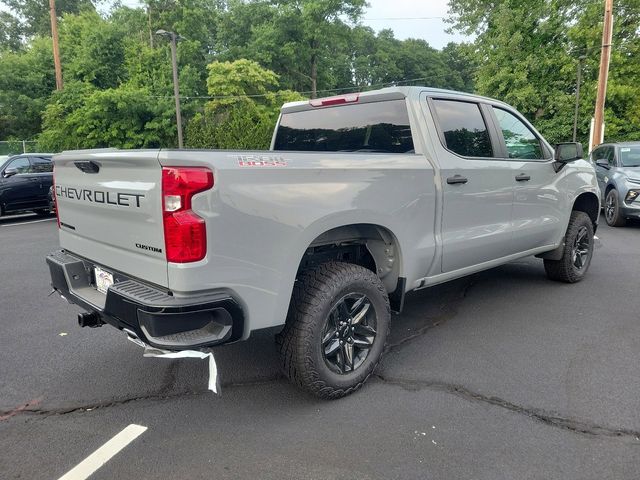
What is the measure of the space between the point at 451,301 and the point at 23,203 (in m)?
11.2

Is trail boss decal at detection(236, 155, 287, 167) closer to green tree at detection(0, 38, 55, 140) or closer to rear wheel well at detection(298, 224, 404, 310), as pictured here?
rear wheel well at detection(298, 224, 404, 310)

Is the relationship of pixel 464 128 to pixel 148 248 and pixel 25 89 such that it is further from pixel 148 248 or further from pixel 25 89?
pixel 25 89

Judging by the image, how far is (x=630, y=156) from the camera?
9.95 meters

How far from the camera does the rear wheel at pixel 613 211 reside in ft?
30.8

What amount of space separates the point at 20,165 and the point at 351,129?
1116 cm

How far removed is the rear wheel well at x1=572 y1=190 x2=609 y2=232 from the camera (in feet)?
18.1

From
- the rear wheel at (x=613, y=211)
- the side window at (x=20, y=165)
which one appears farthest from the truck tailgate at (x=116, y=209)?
the side window at (x=20, y=165)

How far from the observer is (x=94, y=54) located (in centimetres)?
2964

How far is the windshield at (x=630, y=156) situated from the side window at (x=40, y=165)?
13.3 m

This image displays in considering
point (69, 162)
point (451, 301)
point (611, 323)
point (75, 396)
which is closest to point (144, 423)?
point (75, 396)

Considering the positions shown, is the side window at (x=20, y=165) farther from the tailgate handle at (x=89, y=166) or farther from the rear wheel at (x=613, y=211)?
the rear wheel at (x=613, y=211)

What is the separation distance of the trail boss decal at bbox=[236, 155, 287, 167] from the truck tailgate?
40cm

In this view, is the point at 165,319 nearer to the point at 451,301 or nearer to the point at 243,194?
the point at 243,194

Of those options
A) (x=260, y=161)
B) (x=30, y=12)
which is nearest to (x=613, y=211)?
(x=260, y=161)
